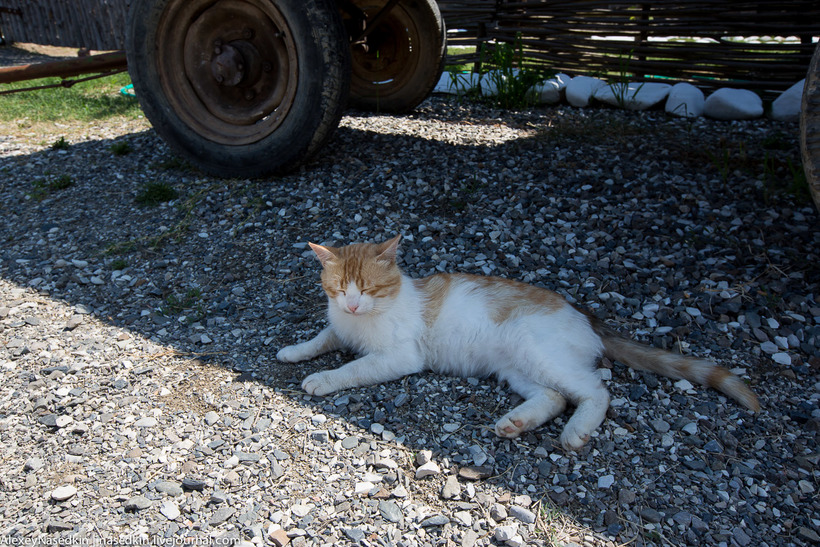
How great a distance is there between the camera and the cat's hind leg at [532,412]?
2309 mm

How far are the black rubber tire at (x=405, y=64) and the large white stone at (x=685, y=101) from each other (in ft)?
8.45

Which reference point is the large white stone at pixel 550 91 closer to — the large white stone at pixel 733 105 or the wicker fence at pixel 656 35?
the wicker fence at pixel 656 35

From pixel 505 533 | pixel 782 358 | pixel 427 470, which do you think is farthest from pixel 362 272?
pixel 782 358

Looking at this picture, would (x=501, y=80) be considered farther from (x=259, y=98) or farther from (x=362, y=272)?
(x=362, y=272)

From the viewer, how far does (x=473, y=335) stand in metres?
2.72

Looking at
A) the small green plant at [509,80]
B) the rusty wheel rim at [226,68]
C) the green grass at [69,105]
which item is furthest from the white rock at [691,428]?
the green grass at [69,105]

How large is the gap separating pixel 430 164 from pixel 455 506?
10.9ft

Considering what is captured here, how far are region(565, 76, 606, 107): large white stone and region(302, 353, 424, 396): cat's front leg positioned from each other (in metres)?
4.96

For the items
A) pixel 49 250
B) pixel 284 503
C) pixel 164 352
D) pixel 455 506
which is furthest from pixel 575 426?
pixel 49 250

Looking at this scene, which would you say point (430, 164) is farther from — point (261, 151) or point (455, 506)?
point (455, 506)

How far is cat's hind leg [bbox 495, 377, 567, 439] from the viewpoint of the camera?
231 cm

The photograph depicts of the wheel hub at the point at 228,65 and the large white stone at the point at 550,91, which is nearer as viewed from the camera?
the wheel hub at the point at 228,65

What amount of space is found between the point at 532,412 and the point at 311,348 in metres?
1.15

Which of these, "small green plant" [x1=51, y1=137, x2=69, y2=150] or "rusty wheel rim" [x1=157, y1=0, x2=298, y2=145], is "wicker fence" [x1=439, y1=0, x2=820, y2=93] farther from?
"small green plant" [x1=51, y1=137, x2=69, y2=150]
